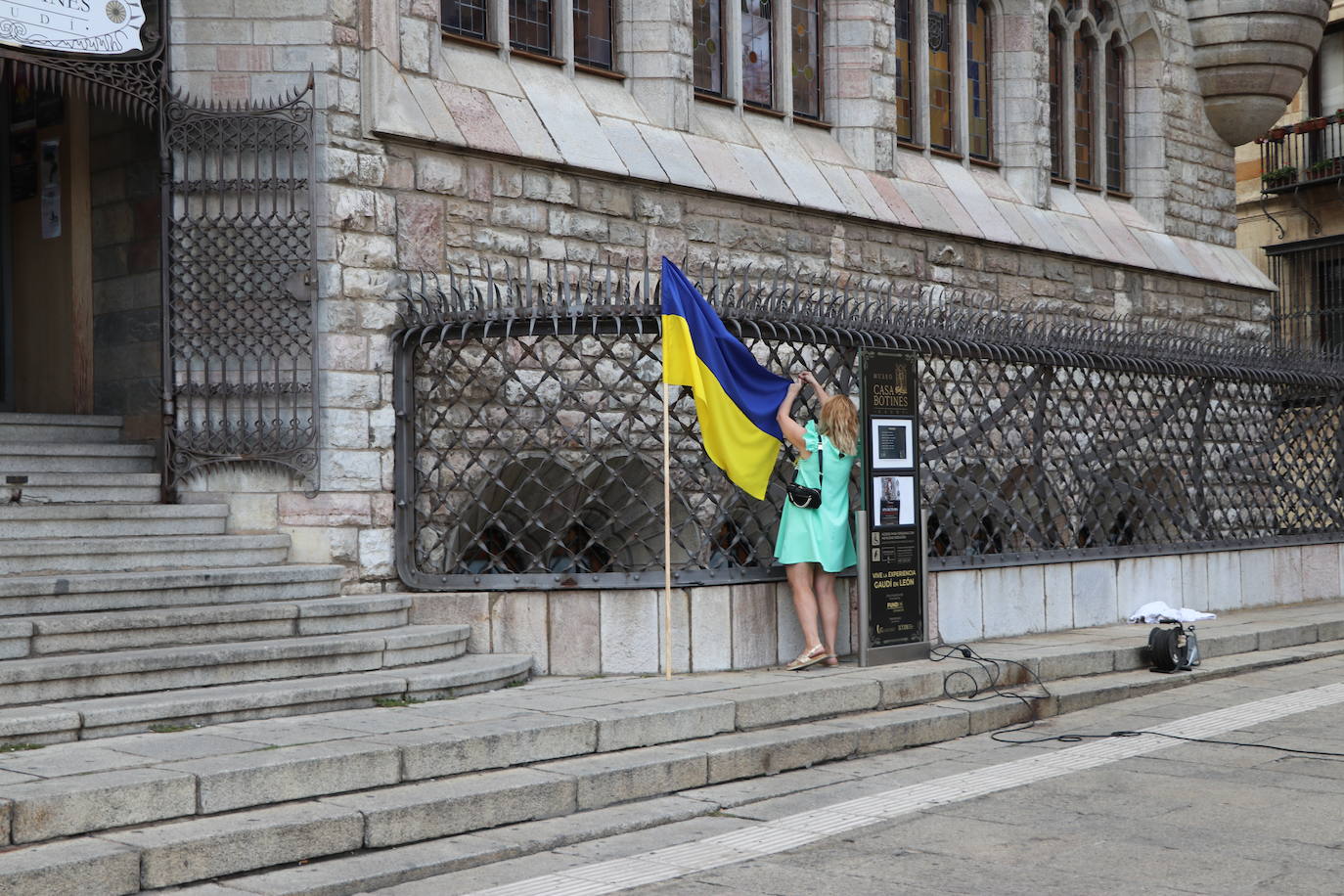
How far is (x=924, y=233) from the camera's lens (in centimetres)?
1581

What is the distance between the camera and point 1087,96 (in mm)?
19781

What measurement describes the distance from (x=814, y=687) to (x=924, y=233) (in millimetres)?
7906

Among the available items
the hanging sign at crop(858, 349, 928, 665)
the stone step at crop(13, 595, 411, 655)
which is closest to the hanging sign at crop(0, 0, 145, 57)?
the stone step at crop(13, 595, 411, 655)

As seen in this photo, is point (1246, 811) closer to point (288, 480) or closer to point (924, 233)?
point (288, 480)

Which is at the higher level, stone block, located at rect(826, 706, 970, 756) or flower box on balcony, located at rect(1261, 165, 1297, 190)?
flower box on balcony, located at rect(1261, 165, 1297, 190)

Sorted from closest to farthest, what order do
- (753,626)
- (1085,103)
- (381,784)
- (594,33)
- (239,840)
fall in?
1. (239,840)
2. (381,784)
3. (753,626)
4. (594,33)
5. (1085,103)

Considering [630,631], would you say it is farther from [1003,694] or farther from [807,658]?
[1003,694]

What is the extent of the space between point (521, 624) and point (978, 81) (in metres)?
10.8

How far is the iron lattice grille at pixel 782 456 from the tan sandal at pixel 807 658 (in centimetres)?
60

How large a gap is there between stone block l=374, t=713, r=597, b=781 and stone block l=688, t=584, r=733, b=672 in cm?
204

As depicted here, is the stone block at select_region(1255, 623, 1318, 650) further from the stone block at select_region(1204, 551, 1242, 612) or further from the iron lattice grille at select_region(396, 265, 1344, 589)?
the iron lattice grille at select_region(396, 265, 1344, 589)

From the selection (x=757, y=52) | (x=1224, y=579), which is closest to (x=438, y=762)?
(x=757, y=52)

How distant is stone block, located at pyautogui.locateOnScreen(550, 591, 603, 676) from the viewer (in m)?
9.59

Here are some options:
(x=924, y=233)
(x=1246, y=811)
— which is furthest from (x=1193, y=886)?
(x=924, y=233)
